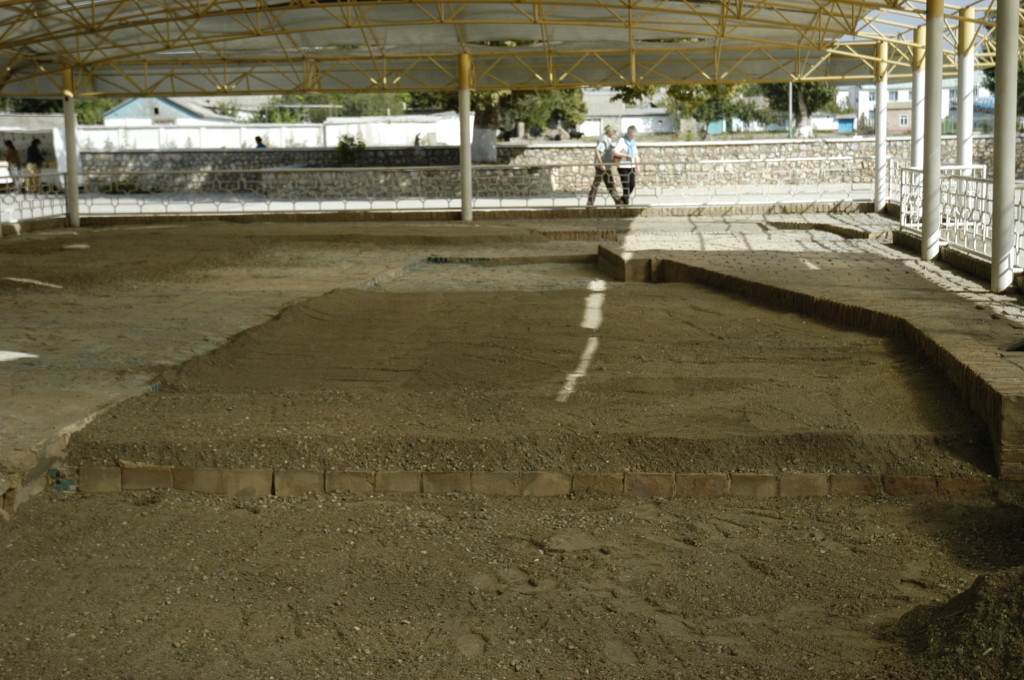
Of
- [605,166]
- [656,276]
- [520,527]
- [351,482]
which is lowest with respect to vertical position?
[520,527]

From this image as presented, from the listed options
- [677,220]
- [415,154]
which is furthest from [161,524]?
[415,154]

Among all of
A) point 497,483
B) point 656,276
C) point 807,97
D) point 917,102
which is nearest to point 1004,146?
point 656,276

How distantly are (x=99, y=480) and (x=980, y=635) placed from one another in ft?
15.1

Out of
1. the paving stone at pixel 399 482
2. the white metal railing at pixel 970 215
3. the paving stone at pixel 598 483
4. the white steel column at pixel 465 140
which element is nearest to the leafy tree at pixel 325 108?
the white steel column at pixel 465 140

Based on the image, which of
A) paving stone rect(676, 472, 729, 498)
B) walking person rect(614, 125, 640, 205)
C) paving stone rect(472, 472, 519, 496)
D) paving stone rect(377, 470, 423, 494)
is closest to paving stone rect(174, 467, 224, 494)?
paving stone rect(377, 470, 423, 494)

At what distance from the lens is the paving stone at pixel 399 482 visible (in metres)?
6.23

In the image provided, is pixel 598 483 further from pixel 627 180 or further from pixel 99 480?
pixel 627 180

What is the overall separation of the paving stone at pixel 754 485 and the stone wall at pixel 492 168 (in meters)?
22.0

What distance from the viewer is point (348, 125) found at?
1698 inches

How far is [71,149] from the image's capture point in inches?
939

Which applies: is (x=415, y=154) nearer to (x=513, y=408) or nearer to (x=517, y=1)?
(x=517, y=1)

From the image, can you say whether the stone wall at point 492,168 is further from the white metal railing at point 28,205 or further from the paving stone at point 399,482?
the paving stone at point 399,482

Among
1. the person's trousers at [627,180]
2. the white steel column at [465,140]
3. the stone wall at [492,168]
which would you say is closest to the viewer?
the white steel column at [465,140]

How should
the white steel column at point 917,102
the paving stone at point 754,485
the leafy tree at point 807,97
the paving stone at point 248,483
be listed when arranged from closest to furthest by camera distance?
1. the paving stone at point 754,485
2. the paving stone at point 248,483
3. the white steel column at point 917,102
4. the leafy tree at point 807,97
